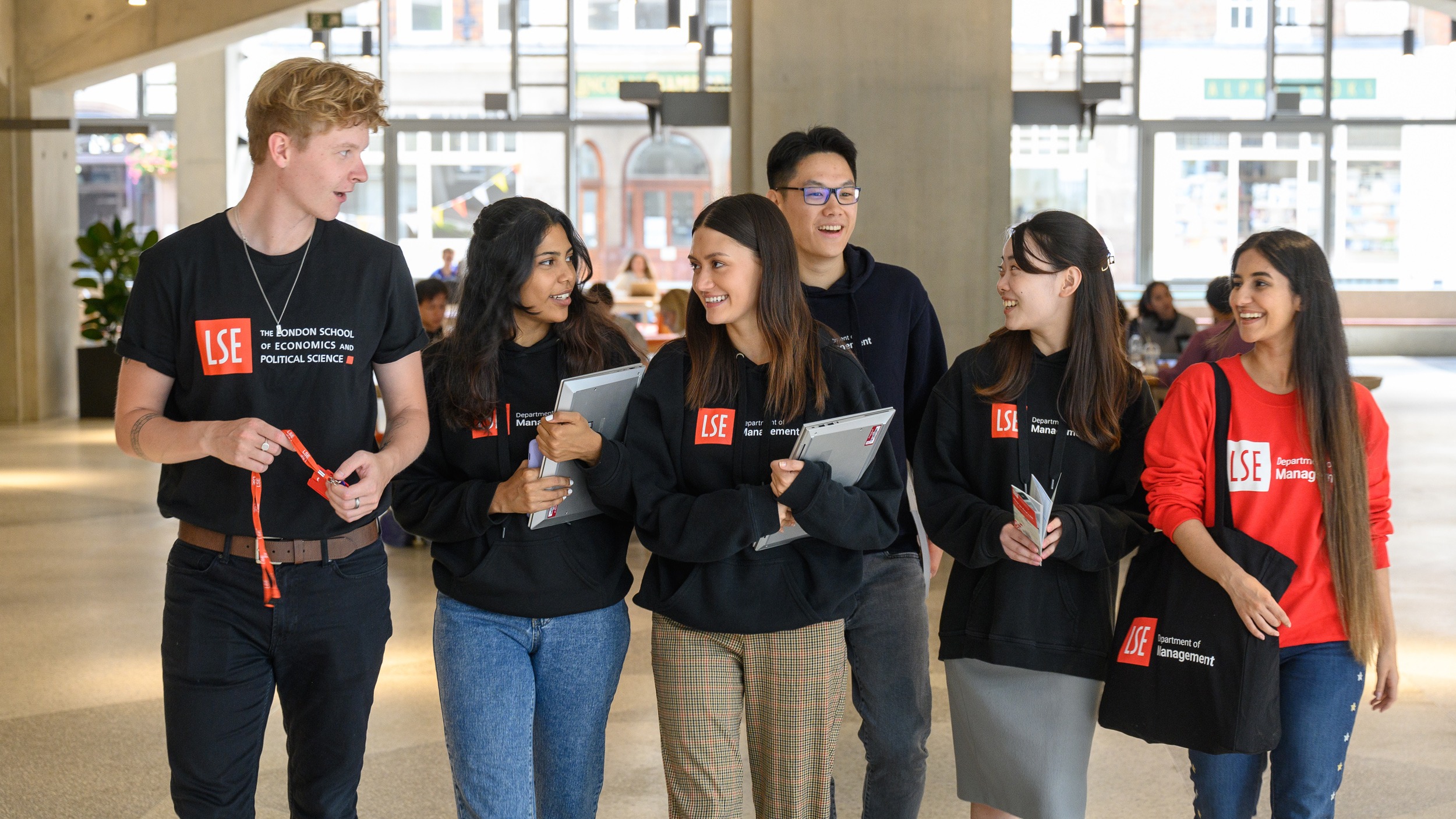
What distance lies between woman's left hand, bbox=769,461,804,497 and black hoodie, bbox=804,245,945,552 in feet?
1.88

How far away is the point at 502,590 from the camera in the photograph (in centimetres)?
245

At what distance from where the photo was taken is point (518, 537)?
98.0 inches

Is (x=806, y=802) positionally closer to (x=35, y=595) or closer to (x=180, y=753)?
(x=180, y=753)

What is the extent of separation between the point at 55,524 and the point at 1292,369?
7.50 meters

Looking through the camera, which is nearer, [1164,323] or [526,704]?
[526,704]

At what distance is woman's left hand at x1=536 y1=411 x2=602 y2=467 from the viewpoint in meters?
2.31

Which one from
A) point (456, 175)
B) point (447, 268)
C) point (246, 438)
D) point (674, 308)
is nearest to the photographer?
point (246, 438)

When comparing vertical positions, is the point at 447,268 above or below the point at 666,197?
below

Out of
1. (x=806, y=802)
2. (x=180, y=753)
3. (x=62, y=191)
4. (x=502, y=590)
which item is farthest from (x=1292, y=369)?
(x=62, y=191)

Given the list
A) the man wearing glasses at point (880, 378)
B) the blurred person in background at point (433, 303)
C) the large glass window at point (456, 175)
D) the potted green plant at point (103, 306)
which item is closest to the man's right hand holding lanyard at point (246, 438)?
the man wearing glasses at point (880, 378)

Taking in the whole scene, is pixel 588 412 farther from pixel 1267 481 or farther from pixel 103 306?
pixel 103 306

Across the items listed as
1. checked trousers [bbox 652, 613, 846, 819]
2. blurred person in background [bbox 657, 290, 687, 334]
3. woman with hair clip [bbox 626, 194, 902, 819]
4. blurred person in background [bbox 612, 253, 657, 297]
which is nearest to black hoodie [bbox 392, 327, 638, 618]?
woman with hair clip [bbox 626, 194, 902, 819]

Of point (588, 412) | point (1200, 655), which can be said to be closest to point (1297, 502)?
point (1200, 655)

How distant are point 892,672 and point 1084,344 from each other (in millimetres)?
814
